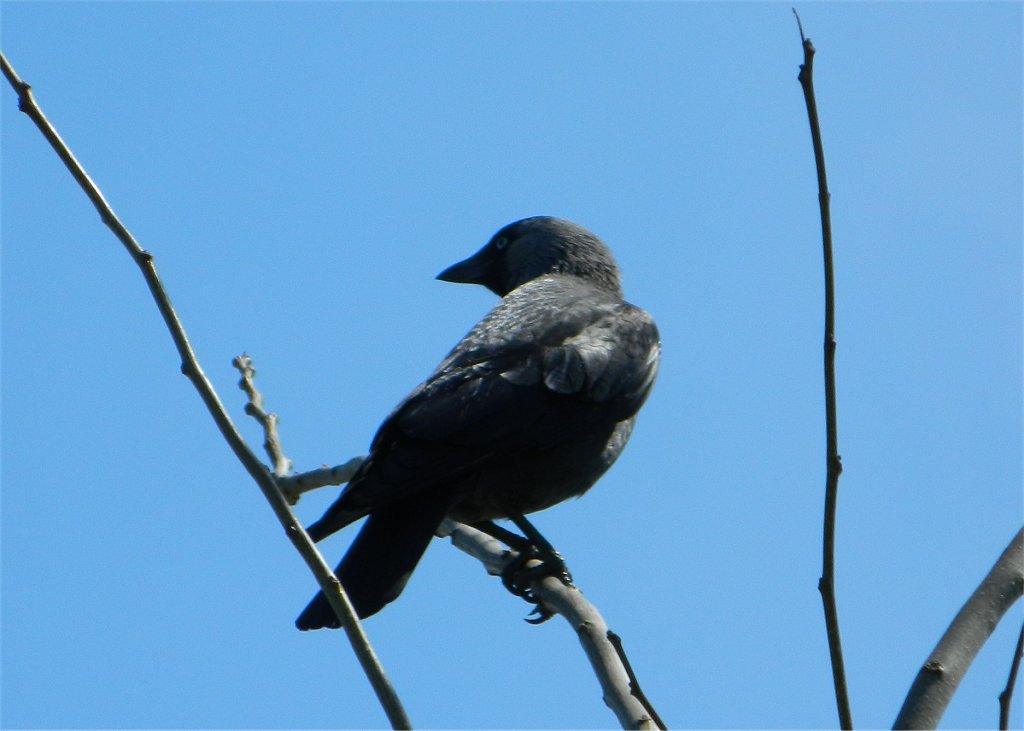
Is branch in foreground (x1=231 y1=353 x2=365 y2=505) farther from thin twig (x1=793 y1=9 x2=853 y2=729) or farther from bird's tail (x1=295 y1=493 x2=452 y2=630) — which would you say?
thin twig (x1=793 y1=9 x2=853 y2=729)

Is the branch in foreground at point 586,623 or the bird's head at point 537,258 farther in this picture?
the bird's head at point 537,258

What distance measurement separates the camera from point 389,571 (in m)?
4.29

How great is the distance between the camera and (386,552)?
14.3ft

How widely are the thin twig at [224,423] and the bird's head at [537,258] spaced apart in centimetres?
440

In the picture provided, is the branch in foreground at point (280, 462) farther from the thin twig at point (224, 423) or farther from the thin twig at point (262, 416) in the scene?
the thin twig at point (224, 423)

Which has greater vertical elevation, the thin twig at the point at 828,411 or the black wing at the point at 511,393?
the black wing at the point at 511,393

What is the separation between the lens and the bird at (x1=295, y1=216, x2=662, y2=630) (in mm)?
4316

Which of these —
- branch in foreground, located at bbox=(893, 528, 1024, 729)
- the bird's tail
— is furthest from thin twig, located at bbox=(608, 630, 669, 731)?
the bird's tail

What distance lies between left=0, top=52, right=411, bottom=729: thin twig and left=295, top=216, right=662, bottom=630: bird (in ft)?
5.44

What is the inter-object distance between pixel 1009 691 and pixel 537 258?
4.79 m

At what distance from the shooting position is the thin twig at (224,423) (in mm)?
2257

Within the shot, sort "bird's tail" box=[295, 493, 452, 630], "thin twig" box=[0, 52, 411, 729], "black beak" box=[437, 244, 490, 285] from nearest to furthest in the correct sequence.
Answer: "thin twig" box=[0, 52, 411, 729] → "bird's tail" box=[295, 493, 452, 630] → "black beak" box=[437, 244, 490, 285]

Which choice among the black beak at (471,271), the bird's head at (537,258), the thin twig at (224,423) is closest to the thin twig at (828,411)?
the thin twig at (224,423)

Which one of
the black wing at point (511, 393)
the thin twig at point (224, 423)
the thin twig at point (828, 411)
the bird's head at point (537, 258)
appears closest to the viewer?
the thin twig at point (224, 423)
